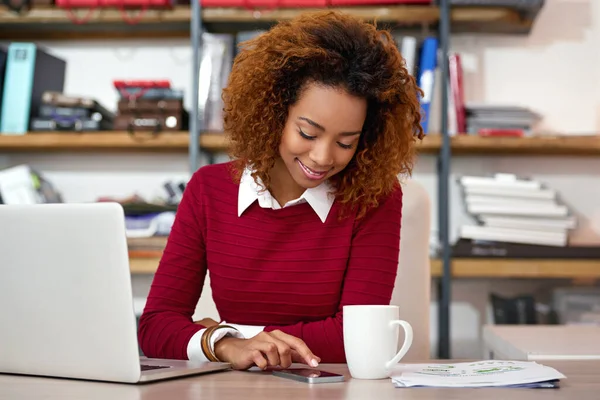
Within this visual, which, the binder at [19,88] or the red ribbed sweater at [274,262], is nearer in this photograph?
the red ribbed sweater at [274,262]

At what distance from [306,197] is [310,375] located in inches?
22.1

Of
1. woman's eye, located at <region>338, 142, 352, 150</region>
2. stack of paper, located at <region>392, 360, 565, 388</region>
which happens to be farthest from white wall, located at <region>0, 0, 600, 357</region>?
stack of paper, located at <region>392, 360, 565, 388</region>

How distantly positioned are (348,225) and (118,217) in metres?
0.66

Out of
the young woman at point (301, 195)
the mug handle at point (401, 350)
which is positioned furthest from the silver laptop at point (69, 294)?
the young woman at point (301, 195)

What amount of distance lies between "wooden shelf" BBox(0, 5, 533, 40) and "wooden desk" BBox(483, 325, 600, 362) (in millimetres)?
1285

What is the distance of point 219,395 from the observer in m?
0.78

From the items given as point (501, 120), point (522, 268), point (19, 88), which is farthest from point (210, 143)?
point (522, 268)

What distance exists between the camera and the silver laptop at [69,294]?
0.81 meters

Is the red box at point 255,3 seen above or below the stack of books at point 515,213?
above

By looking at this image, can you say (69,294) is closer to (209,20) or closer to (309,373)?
(309,373)

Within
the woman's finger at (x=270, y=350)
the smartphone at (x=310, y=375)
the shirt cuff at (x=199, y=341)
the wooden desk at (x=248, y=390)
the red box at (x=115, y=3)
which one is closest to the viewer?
the wooden desk at (x=248, y=390)

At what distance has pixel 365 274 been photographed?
133 centimetres

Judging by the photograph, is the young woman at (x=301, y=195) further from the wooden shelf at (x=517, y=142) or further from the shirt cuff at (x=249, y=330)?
the wooden shelf at (x=517, y=142)

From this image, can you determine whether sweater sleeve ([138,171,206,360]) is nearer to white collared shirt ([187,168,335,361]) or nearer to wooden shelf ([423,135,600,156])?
white collared shirt ([187,168,335,361])
